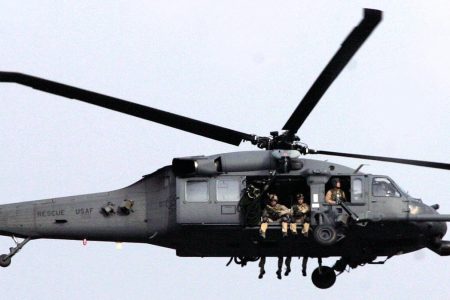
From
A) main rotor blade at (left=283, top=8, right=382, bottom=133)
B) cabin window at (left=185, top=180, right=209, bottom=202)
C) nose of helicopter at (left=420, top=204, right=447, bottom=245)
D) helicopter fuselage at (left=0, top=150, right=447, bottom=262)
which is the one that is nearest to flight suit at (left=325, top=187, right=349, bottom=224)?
helicopter fuselage at (left=0, top=150, right=447, bottom=262)

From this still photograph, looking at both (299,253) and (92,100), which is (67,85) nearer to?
(92,100)

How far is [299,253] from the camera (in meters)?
31.8

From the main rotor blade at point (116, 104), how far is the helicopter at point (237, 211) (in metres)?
0.05

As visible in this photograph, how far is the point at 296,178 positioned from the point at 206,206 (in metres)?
2.19

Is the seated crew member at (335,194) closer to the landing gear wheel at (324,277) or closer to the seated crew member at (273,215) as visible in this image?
the seated crew member at (273,215)

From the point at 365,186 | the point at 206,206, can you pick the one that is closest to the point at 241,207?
the point at 206,206

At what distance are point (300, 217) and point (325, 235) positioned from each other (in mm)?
748

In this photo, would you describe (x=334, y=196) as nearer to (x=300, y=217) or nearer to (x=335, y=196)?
(x=335, y=196)

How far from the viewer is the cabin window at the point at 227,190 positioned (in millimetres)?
31344

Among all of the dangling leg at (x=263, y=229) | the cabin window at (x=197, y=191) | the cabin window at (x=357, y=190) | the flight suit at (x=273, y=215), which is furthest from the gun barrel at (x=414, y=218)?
the cabin window at (x=197, y=191)

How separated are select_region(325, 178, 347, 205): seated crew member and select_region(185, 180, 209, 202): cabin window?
281cm

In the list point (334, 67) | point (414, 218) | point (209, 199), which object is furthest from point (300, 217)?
point (334, 67)

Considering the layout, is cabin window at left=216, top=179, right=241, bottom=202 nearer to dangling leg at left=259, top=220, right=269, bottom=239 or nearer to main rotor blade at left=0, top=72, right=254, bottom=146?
dangling leg at left=259, top=220, right=269, bottom=239

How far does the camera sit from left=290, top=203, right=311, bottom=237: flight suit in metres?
31.0
